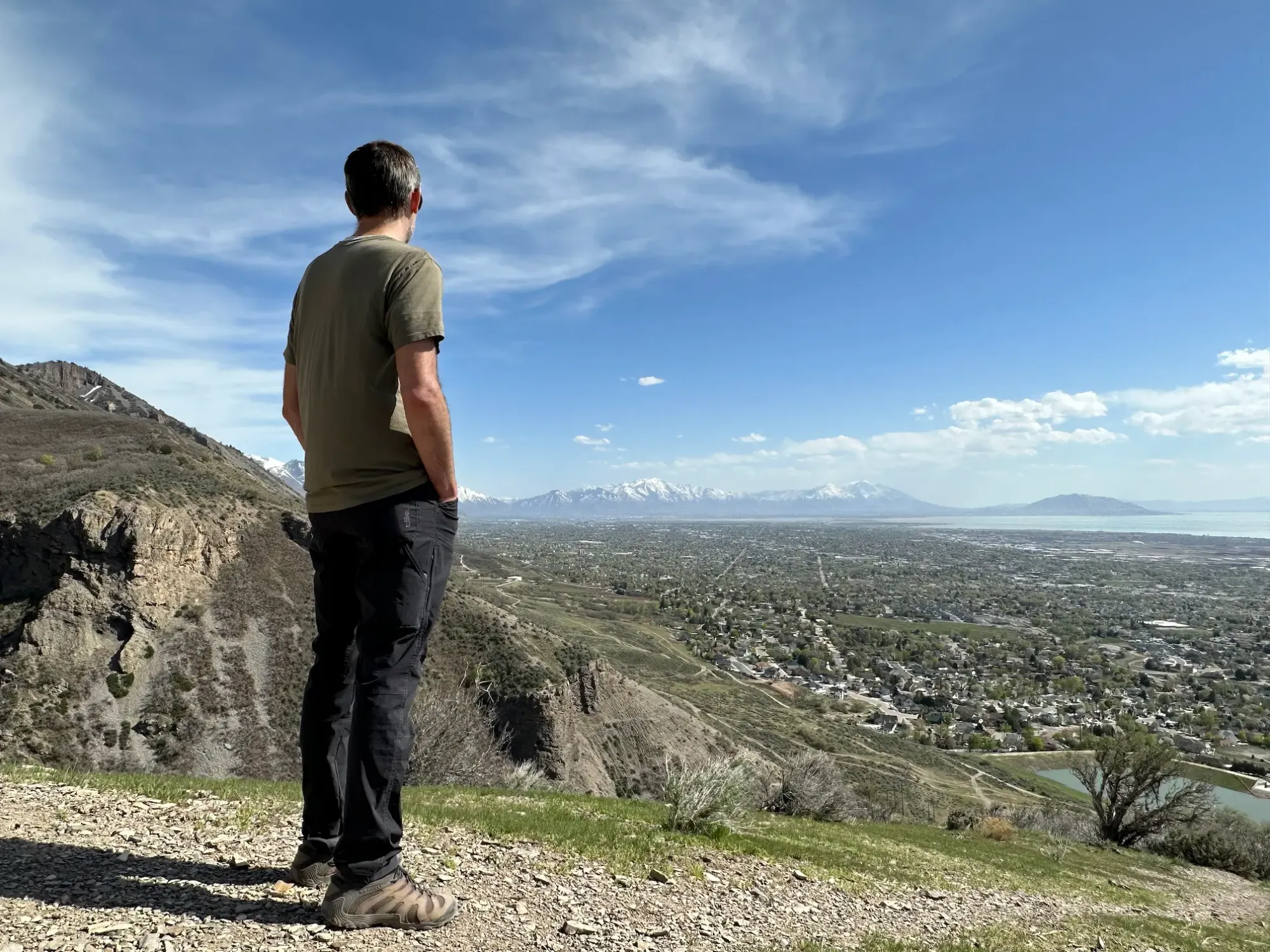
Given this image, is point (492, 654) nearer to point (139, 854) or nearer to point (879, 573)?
point (139, 854)

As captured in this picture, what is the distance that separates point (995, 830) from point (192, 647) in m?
35.4

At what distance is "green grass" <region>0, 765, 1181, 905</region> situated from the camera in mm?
5066

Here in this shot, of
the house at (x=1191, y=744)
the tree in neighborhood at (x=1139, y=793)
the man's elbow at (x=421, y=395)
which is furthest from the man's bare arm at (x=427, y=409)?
the house at (x=1191, y=744)

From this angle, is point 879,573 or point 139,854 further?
point 879,573

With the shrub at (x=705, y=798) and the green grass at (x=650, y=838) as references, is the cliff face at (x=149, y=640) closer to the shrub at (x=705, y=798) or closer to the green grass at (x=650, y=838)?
the green grass at (x=650, y=838)

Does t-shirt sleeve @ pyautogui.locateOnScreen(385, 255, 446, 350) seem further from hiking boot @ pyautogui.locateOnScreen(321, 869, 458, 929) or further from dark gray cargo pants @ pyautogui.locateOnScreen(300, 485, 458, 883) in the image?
hiking boot @ pyautogui.locateOnScreen(321, 869, 458, 929)

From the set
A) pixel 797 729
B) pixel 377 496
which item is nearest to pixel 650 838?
pixel 377 496

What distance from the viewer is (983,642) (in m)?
102

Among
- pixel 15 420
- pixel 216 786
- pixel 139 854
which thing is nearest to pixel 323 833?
pixel 139 854

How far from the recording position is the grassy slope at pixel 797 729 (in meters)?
40.3

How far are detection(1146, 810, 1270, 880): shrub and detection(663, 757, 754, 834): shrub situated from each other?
73.5 feet

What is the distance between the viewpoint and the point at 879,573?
18412cm

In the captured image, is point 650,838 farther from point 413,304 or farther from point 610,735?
point 610,735

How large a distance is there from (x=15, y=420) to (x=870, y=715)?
2946 inches
